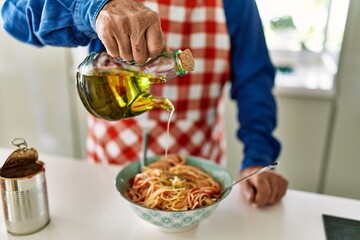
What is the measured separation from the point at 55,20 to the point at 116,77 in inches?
8.6

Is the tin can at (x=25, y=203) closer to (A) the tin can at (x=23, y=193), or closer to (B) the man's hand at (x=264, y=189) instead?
(A) the tin can at (x=23, y=193)

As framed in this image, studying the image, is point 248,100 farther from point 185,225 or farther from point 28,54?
point 28,54

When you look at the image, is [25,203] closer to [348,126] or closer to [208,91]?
[208,91]

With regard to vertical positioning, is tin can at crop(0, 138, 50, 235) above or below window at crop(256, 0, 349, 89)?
below

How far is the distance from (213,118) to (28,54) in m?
0.93

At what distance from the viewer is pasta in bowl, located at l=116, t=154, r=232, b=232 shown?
699mm

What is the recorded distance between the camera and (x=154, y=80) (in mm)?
667

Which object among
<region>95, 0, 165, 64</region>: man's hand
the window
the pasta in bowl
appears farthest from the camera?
the window

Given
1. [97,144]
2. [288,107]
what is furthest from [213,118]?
[288,107]

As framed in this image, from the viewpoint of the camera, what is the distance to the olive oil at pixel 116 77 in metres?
0.63

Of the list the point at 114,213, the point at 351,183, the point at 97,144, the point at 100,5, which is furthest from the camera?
the point at 351,183

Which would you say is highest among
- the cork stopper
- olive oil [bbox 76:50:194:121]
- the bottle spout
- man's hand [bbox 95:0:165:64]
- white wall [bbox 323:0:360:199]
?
man's hand [bbox 95:0:165:64]

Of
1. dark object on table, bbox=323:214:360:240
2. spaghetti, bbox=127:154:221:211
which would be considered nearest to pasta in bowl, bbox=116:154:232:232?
spaghetti, bbox=127:154:221:211

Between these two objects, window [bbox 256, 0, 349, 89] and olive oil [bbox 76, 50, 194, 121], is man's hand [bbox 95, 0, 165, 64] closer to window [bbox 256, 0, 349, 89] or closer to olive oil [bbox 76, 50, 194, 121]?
olive oil [bbox 76, 50, 194, 121]
